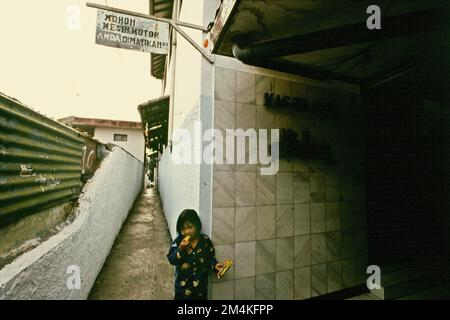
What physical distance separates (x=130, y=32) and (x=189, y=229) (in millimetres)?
2696

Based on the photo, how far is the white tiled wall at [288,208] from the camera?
2.97 m

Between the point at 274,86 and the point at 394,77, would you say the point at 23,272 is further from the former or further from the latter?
the point at 394,77

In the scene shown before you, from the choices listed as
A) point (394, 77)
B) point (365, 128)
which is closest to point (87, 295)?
point (365, 128)

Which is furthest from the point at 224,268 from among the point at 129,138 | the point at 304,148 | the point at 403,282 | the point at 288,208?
the point at 129,138

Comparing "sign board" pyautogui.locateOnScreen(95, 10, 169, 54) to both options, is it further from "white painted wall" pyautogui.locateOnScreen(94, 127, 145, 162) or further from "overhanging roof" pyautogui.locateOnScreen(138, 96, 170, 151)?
"white painted wall" pyautogui.locateOnScreen(94, 127, 145, 162)

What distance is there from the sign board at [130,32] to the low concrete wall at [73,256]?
8.14 ft

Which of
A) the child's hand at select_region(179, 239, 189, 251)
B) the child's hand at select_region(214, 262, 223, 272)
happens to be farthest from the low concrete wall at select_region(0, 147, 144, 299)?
the child's hand at select_region(214, 262, 223, 272)

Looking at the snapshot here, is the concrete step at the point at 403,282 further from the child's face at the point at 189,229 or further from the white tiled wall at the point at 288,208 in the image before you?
the child's face at the point at 189,229

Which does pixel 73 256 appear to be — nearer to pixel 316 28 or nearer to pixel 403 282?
pixel 316 28

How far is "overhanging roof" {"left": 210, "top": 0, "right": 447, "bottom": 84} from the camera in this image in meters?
2.27

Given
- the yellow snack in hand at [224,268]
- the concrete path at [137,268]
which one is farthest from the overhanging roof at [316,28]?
the concrete path at [137,268]

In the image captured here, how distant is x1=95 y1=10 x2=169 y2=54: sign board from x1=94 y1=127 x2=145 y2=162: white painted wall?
14789 mm

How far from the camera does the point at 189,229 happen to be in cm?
276

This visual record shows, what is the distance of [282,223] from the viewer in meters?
3.29
